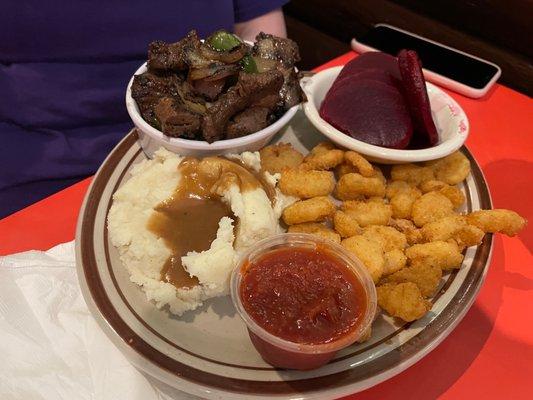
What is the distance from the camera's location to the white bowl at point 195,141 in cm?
199

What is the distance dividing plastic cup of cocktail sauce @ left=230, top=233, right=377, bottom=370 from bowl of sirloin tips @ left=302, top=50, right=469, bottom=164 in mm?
582

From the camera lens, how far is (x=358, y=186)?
6.44 feet

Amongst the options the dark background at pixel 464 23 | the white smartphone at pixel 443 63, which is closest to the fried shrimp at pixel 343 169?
the white smartphone at pixel 443 63

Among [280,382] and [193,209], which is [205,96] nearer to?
[193,209]

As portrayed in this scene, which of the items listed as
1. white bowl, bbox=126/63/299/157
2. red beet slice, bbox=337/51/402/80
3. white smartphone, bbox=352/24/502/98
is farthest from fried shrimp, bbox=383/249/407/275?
white smartphone, bbox=352/24/502/98

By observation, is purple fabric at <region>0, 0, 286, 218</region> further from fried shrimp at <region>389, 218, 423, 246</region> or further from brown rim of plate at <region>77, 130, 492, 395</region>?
fried shrimp at <region>389, 218, 423, 246</region>

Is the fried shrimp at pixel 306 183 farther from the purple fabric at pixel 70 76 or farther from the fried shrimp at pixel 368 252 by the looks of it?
the purple fabric at pixel 70 76

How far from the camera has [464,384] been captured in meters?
1.64

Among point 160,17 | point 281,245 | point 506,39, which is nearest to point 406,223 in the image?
point 281,245

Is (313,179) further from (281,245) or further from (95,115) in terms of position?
(95,115)

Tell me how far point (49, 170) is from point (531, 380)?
7.45 ft

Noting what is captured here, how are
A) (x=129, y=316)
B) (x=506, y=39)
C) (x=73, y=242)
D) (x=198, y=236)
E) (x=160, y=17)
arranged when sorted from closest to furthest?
(x=129, y=316), (x=198, y=236), (x=73, y=242), (x=160, y=17), (x=506, y=39)

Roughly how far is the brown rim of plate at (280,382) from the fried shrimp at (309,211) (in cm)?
50

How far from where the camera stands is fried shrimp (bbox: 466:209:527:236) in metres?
1.81
